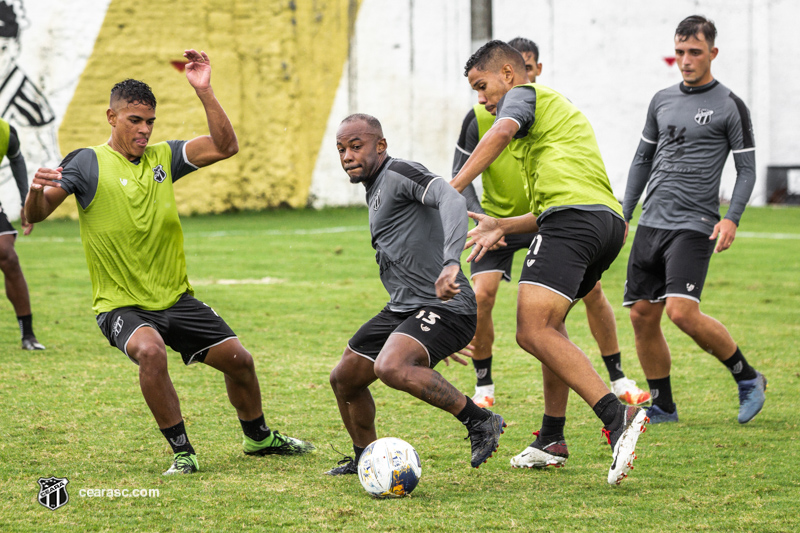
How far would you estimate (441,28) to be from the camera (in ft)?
71.7

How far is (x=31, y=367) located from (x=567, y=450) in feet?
→ 14.0

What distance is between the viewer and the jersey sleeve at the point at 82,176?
A: 4562mm

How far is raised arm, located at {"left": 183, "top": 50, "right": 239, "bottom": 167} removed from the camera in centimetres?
479

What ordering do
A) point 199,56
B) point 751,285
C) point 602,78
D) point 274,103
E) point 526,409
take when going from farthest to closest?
1. point 602,78
2. point 274,103
3. point 751,285
4. point 526,409
5. point 199,56

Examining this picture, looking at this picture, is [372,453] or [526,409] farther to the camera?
[526,409]

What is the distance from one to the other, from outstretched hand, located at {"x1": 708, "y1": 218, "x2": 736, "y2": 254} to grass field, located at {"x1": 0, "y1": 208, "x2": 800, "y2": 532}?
109 centimetres

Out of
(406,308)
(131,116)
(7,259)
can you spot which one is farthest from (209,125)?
(7,259)

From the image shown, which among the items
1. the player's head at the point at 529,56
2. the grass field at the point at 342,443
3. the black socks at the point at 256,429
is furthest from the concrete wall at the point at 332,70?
the black socks at the point at 256,429

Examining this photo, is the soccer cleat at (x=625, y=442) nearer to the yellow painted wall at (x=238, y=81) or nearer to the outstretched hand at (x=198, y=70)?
the outstretched hand at (x=198, y=70)

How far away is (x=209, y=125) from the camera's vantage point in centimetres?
481

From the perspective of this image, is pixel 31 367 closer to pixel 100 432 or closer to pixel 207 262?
pixel 100 432

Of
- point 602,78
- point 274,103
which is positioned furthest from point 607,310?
point 602,78

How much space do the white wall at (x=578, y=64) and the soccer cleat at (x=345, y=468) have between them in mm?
17517

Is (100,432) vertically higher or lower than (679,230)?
lower
